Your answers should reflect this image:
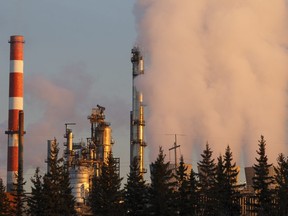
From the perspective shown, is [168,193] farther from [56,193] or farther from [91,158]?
[91,158]

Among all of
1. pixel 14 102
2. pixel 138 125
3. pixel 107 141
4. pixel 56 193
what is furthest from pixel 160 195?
pixel 14 102

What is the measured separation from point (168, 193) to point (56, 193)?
34.6 ft

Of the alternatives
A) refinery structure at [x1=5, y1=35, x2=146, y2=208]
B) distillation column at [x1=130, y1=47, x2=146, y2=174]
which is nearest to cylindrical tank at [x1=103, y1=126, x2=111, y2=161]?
refinery structure at [x1=5, y1=35, x2=146, y2=208]

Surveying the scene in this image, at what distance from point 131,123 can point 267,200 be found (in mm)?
31469

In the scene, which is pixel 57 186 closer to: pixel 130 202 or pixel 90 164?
pixel 130 202

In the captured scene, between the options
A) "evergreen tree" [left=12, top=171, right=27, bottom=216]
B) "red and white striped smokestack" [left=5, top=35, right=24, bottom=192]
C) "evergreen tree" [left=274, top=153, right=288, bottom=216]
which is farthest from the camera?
"red and white striped smokestack" [left=5, top=35, right=24, bottom=192]

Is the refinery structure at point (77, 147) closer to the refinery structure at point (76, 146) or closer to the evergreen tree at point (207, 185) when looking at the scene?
the refinery structure at point (76, 146)

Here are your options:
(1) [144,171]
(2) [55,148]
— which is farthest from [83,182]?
(2) [55,148]

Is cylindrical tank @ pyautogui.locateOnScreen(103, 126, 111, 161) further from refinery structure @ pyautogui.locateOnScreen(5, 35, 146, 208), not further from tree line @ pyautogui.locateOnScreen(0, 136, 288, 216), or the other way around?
tree line @ pyautogui.locateOnScreen(0, 136, 288, 216)

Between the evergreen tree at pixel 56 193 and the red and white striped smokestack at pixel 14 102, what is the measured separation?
101 ft

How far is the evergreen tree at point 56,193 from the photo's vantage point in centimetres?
8244

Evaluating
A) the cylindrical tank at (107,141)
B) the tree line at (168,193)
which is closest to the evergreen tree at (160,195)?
the tree line at (168,193)

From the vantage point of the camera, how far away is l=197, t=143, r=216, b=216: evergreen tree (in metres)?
81.8

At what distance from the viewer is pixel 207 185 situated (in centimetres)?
8412
